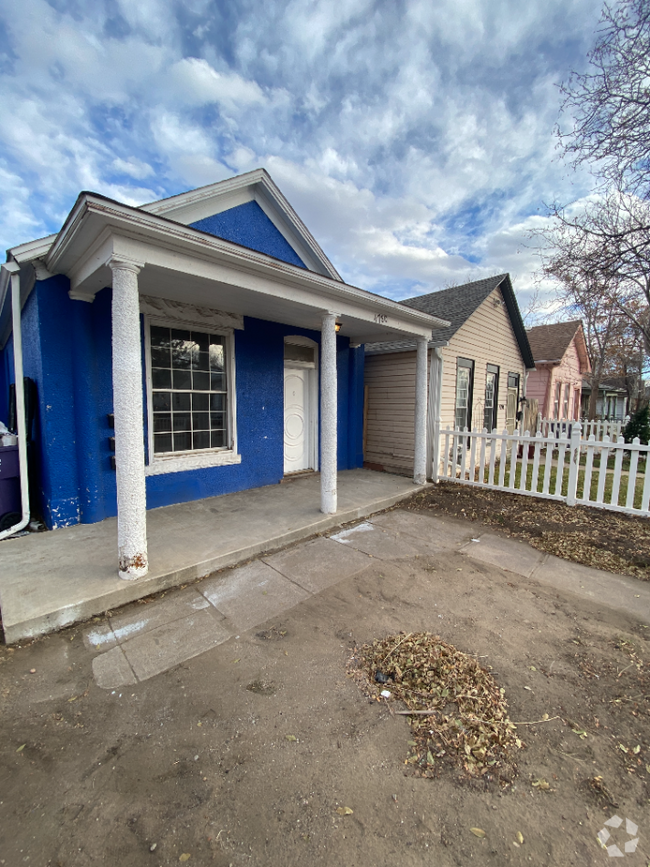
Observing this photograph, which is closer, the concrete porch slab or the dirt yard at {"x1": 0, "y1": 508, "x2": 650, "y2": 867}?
the dirt yard at {"x1": 0, "y1": 508, "x2": 650, "y2": 867}

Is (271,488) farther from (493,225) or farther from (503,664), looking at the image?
(493,225)

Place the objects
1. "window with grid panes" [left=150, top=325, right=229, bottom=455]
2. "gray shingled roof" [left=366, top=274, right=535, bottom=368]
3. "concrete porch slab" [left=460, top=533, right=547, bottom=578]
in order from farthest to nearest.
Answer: "gray shingled roof" [left=366, top=274, right=535, bottom=368] < "window with grid panes" [left=150, top=325, right=229, bottom=455] < "concrete porch slab" [left=460, top=533, right=547, bottom=578]

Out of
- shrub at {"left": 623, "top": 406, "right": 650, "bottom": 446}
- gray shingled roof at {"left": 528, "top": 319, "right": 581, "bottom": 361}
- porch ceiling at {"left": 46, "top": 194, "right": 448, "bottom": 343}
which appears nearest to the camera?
porch ceiling at {"left": 46, "top": 194, "right": 448, "bottom": 343}

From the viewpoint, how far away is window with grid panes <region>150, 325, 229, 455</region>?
5.07 metres

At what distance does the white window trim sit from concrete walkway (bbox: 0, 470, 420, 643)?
0.56m

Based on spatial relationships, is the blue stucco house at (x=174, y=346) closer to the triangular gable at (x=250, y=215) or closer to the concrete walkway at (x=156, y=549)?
the triangular gable at (x=250, y=215)

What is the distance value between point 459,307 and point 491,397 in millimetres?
2806

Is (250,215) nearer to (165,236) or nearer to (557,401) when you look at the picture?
(165,236)

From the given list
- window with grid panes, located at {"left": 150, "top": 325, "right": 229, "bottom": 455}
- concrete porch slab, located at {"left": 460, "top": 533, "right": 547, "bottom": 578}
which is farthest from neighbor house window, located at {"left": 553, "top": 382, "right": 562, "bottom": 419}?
window with grid panes, located at {"left": 150, "top": 325, "right": 229, "bottom": 455}

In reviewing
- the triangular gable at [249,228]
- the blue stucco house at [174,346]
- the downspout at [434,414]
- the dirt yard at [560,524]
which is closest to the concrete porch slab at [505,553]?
the dirt yard at [560,524]

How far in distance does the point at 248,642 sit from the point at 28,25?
6.85 meters

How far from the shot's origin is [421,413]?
6820 mm

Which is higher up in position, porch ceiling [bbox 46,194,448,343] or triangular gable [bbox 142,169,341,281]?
triangular gable [bbox 142,169,341,281]

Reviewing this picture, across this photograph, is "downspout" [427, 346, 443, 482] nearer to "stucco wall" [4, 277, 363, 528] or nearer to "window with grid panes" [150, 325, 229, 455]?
"window with grid panes" [150, 325, 229, 455]
